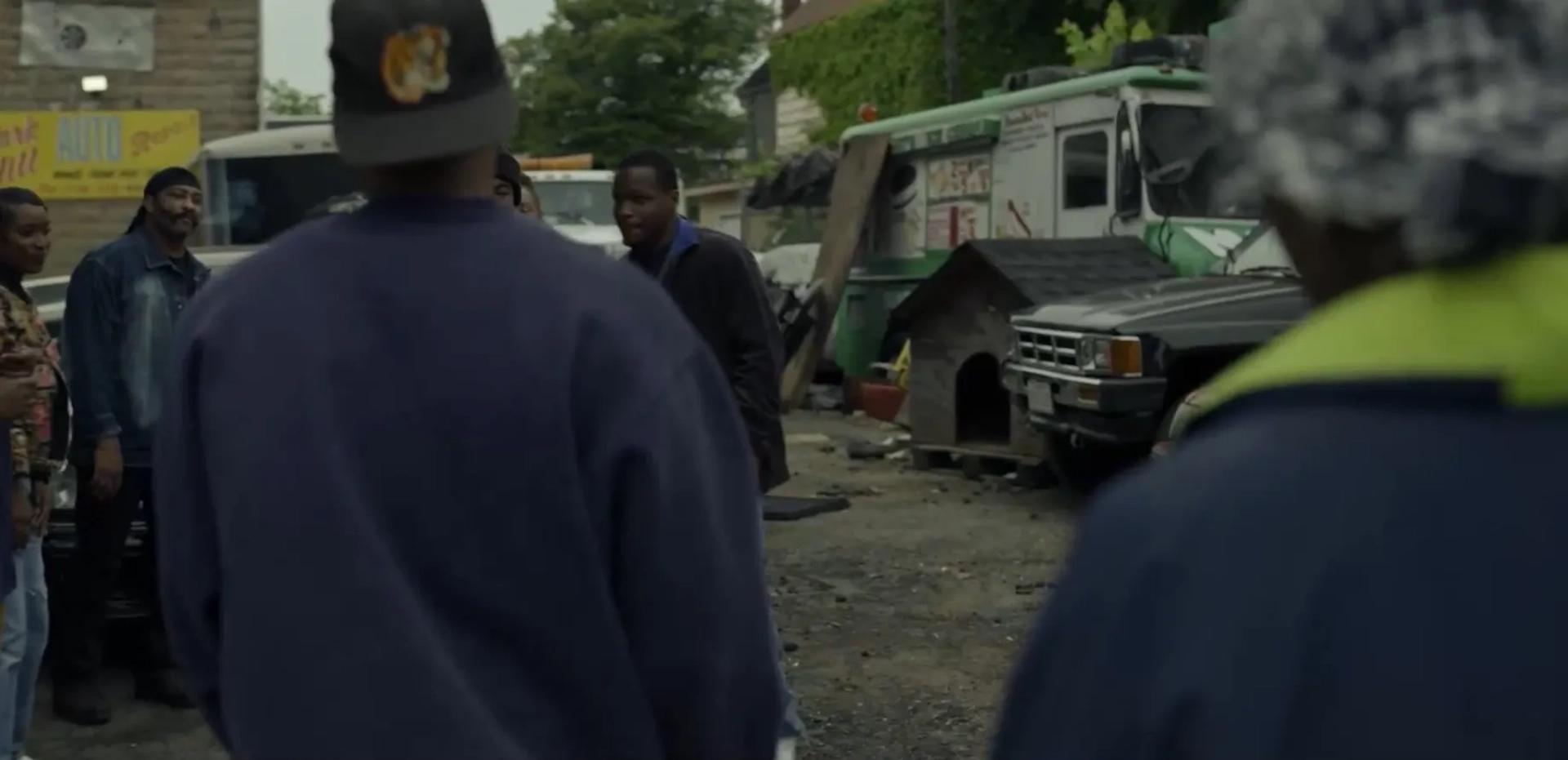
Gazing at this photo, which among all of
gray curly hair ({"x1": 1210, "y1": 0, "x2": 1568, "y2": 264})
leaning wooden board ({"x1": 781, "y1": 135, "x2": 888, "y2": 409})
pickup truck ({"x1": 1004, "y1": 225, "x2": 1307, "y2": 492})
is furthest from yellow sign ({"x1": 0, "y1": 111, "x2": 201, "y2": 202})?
gray curly hair ({"x1": 1210, "y1": 0, "x2": 1568, "y2": 264})

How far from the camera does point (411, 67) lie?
212 cm

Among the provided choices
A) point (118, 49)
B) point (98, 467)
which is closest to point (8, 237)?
point (98, 467)

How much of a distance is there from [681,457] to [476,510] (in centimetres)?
22

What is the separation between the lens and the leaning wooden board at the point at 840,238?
15.6 m

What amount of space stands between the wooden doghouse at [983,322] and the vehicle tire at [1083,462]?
0.34 meters

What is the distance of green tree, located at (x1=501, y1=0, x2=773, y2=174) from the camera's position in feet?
133

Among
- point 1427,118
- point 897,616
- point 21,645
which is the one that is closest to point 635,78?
point 897,616

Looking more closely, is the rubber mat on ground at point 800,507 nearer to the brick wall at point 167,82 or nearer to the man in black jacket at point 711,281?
the man in black jacket at point 711,281

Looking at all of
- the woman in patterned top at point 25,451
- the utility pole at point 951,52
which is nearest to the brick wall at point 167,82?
the utility pole at point 951,52

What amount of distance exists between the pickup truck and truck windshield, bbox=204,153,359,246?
382 cm

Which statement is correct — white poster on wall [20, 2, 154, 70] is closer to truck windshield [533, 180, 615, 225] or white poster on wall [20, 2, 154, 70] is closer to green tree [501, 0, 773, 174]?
truck windshield [533, 180, 615, 225]

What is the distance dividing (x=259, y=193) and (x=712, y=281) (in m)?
6.23

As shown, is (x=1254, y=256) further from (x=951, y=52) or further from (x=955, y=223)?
(x=951, y=52)

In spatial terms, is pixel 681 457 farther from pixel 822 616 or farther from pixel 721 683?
pixel 822 616
